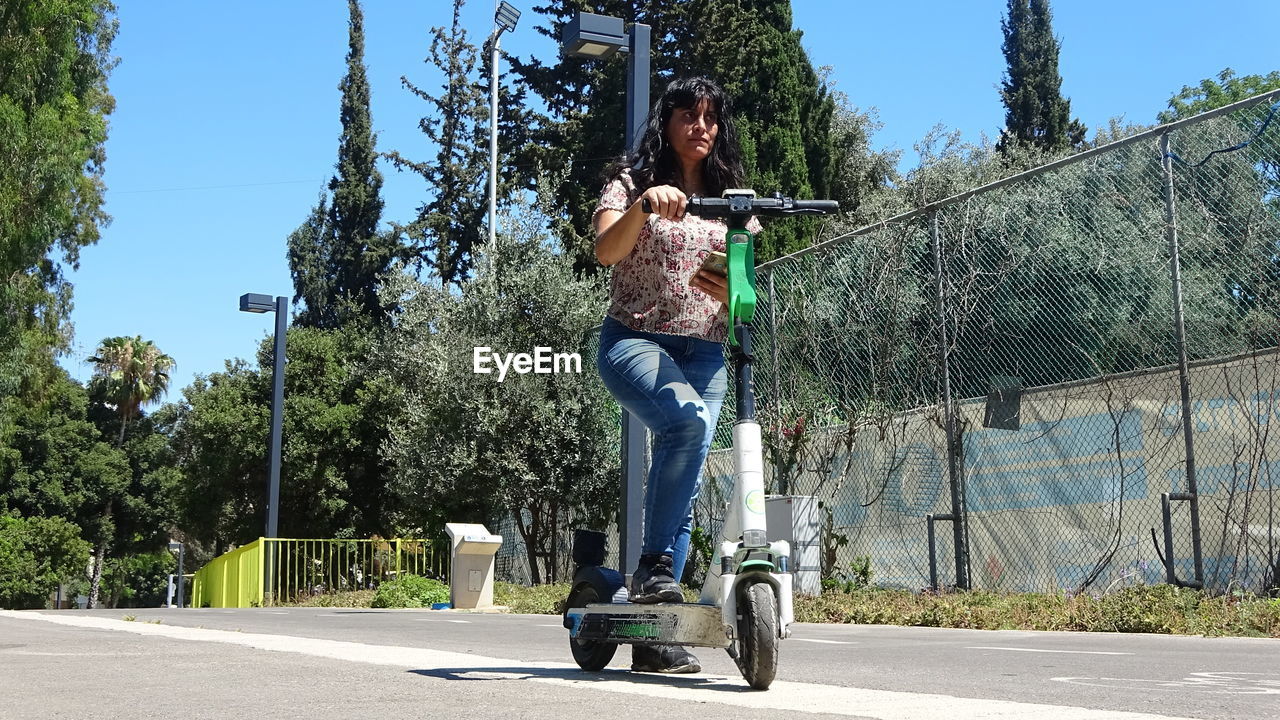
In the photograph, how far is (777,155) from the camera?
28234 mm

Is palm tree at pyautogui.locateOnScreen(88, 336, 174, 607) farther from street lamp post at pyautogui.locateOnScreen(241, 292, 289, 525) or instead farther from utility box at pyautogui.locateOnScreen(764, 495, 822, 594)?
utility box at pyautogui.locateOnScreen(764, 495, 822, 594)

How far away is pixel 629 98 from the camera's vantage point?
402 inches

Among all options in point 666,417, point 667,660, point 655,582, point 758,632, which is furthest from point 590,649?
point 758,632

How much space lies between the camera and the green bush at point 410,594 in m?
17.5

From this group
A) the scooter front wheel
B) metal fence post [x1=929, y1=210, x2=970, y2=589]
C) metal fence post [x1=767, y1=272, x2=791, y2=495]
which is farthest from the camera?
metal fence post [x1=767, y1=272, x2=791, y2=495]

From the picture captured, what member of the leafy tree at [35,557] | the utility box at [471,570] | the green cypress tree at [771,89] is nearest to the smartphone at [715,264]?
the utility box at [471,570]

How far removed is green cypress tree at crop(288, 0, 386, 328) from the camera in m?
38.4

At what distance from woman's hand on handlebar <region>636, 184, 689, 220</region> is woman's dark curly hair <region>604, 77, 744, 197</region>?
0.61 metres

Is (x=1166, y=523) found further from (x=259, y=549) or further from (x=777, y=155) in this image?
(x=777, y=155)

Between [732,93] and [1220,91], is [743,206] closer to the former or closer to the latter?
[732,93]

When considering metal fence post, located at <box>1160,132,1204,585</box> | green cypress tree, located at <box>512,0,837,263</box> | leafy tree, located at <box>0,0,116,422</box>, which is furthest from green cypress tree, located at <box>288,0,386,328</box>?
metal fence post, located at <box>1160,132,1204,585</box>

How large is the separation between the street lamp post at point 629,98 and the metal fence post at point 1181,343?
3930 mm

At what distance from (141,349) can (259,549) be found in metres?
32.9

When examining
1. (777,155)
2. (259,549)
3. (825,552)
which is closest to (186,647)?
(825,552)
